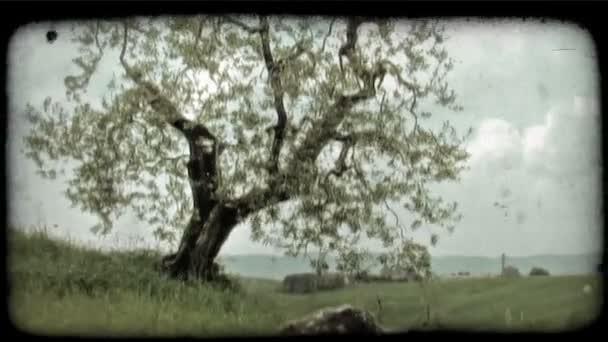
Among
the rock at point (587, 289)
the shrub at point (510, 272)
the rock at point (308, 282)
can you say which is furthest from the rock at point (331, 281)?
the rock at point (587, 289)

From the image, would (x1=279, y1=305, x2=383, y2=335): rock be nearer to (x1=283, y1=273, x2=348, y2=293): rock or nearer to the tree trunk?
(x1=283, y1=273, x2=348, y2=293): rock

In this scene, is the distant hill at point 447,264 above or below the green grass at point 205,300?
above

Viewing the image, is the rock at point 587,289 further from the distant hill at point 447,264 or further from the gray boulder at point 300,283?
the gray boulder at point 300,283

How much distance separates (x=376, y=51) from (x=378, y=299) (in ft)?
2.08

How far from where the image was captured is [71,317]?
73.4 inches

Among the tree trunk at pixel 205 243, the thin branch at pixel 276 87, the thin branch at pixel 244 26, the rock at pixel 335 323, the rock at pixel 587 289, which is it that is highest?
the thin branch at pixel 244 26

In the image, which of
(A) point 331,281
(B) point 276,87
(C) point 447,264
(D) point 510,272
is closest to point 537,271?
(D) point 510,272

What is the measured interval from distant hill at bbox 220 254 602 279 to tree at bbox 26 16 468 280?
39 millimetres

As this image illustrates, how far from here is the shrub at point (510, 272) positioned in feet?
6.24

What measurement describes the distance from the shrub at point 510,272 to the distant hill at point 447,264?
10 mm

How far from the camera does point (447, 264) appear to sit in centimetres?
192

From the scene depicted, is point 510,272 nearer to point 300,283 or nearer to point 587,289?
point 587,289

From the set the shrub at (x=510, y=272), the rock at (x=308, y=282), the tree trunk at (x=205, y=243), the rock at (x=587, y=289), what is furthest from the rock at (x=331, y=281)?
the rock at (x=587, y=289)

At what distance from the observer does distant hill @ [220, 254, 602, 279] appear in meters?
1.89
